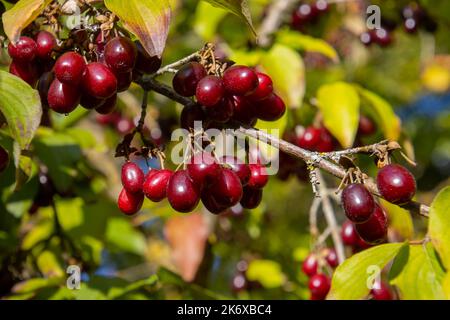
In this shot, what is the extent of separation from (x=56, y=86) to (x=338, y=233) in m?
1.07

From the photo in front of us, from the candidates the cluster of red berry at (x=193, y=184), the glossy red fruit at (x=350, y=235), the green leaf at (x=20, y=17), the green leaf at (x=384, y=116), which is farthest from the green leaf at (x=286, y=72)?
the green leaf at (x=20, y=17)

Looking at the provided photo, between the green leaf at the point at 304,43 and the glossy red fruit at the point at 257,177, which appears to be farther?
the green leaf at the point at 304,43

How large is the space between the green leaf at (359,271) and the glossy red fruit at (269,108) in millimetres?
335

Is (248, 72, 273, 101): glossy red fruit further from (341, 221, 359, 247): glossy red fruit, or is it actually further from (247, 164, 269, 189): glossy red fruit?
(341, 221, 359, 247): glossy red fruit

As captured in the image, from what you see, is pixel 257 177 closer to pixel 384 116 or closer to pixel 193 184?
pixel 193 184

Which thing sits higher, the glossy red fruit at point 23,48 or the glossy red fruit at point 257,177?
the glossy red fruit at point 23,48

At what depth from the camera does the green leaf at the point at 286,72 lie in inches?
77.0

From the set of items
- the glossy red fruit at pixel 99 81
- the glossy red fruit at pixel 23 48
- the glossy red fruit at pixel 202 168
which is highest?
the glossy red fruit at pixel 23 48

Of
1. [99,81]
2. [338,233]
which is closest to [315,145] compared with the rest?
[338,233]

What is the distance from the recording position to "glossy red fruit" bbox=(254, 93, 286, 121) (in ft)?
3.93

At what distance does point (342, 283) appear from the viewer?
132cm

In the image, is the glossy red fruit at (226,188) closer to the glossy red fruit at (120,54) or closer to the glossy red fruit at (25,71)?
the glossy red fruit at (120,54)

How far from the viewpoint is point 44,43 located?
112 cm
